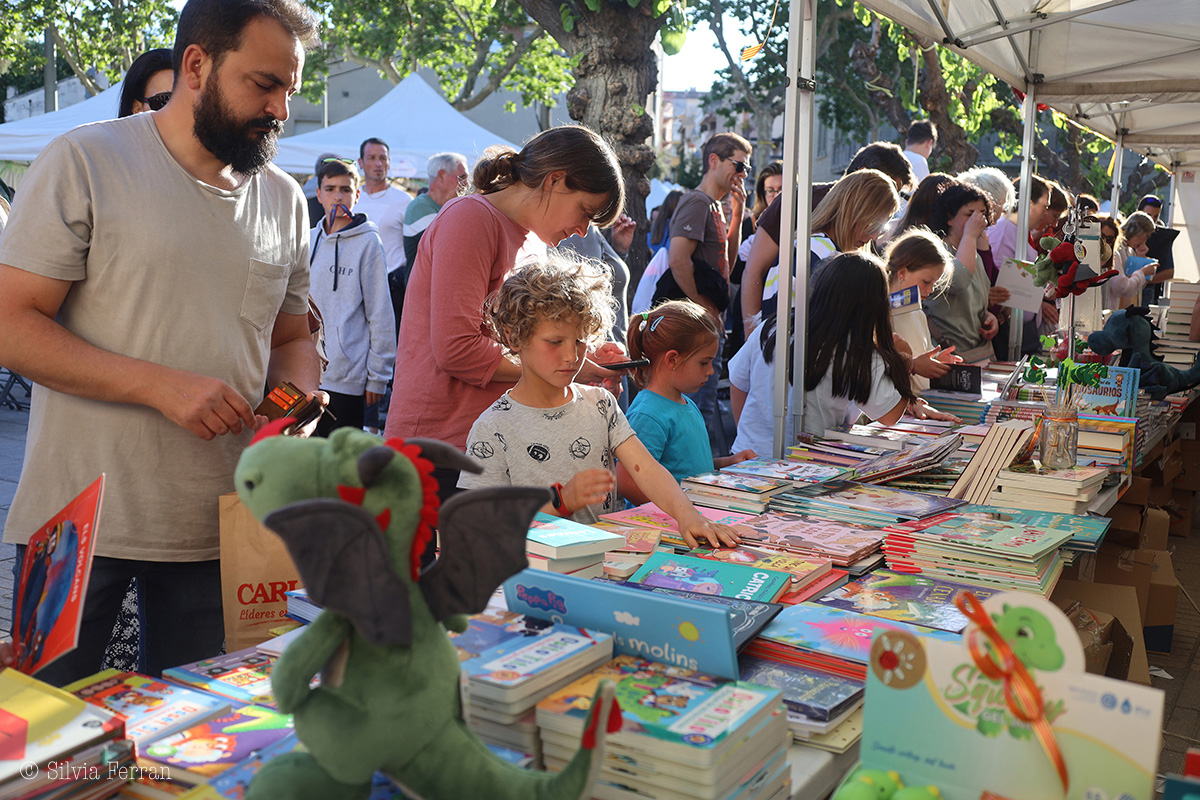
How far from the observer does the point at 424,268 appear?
2.47 meters

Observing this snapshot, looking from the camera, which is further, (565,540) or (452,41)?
(452,41)

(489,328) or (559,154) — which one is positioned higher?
(559,154)

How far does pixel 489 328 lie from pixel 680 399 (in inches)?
28.8

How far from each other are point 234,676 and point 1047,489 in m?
2.06

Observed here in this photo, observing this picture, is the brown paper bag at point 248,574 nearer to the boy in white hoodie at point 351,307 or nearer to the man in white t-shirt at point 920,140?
the boy in white hoodie at point 351,307

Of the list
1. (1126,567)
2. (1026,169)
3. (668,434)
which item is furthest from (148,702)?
(1026,169)

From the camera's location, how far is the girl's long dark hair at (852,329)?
3352mm

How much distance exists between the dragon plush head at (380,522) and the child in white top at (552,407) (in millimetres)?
1185

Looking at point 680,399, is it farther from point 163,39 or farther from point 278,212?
point 163,39

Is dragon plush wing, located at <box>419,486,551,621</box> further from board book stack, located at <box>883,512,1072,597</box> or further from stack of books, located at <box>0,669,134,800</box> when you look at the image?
board book stack, located at <box>883,512,1072,597</box>

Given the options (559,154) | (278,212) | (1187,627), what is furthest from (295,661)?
(1187,627)

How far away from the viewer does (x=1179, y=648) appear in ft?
12.8

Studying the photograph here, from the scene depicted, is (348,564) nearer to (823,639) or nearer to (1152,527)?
(823,639)

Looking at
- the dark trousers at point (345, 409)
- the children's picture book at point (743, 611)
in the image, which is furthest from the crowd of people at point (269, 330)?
the dark trousers at point (345, 409)
